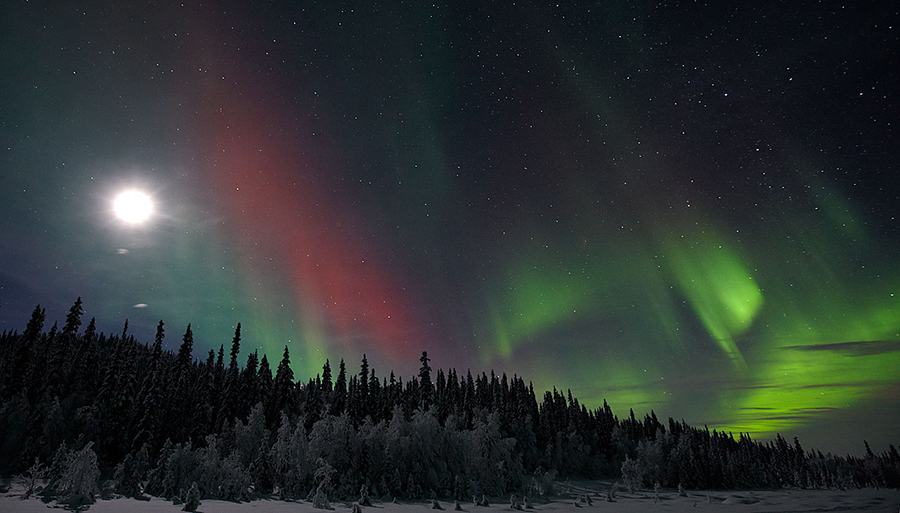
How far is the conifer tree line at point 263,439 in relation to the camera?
3822 cm

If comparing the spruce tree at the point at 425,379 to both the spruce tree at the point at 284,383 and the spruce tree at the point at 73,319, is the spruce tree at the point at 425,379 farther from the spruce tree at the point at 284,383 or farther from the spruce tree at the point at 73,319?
the spruce tree at the point at 73,319

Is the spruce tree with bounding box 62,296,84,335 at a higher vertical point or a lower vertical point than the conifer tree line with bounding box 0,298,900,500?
higher

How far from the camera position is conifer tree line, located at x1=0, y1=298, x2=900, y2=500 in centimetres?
3822

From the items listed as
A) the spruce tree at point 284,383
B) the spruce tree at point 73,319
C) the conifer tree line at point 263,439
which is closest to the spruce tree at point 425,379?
the conifer tree line at point 263,439

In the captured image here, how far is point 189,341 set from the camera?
9019 centimetres

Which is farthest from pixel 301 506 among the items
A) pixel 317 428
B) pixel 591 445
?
pixel 591 445

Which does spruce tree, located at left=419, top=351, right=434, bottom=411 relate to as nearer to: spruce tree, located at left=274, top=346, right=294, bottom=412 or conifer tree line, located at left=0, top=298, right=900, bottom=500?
conifer tree line, located at left=0, top=298, right=900, bottom=500

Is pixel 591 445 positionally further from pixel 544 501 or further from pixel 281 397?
pixel 281 397

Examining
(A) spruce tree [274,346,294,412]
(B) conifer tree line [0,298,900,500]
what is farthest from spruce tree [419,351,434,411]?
(A) spruce tree [274,346,294,412]

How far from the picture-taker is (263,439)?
150ft

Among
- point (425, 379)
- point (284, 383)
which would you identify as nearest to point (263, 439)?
point (284, 383)

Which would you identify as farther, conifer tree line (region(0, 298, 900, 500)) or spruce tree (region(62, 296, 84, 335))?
spruce tree (region(62, 296, 84, 335))

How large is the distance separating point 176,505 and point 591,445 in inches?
4450

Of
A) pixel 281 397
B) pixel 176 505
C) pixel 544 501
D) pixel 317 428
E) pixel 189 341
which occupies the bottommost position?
pixel 544 501
